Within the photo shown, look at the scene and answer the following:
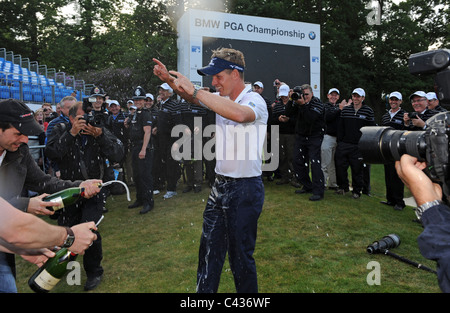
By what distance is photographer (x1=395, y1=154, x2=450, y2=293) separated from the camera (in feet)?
5.18

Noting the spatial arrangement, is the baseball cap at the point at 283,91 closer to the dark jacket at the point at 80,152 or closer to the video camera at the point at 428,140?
the dark jacket at the point at 80,152

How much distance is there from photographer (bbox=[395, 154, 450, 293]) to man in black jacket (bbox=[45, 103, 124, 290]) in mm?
3704

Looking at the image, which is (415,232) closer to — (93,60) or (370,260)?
(370,260)

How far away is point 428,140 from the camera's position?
1705 millimetres

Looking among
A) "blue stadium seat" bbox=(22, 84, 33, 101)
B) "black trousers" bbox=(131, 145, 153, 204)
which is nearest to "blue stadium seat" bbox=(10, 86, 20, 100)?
"blue stadium seat" bbox=(22, 84, 33, 101)

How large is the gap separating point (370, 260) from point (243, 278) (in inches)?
109

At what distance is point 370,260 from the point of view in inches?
191

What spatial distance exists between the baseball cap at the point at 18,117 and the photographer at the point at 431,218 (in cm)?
265

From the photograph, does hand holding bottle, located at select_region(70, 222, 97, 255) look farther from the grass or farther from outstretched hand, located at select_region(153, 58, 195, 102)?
the grass

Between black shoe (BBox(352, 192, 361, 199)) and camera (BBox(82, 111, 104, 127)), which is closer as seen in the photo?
camera (BBox(82, 111, 104, 127))

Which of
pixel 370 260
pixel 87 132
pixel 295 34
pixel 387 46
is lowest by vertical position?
pixel 370 260

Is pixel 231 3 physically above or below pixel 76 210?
above
